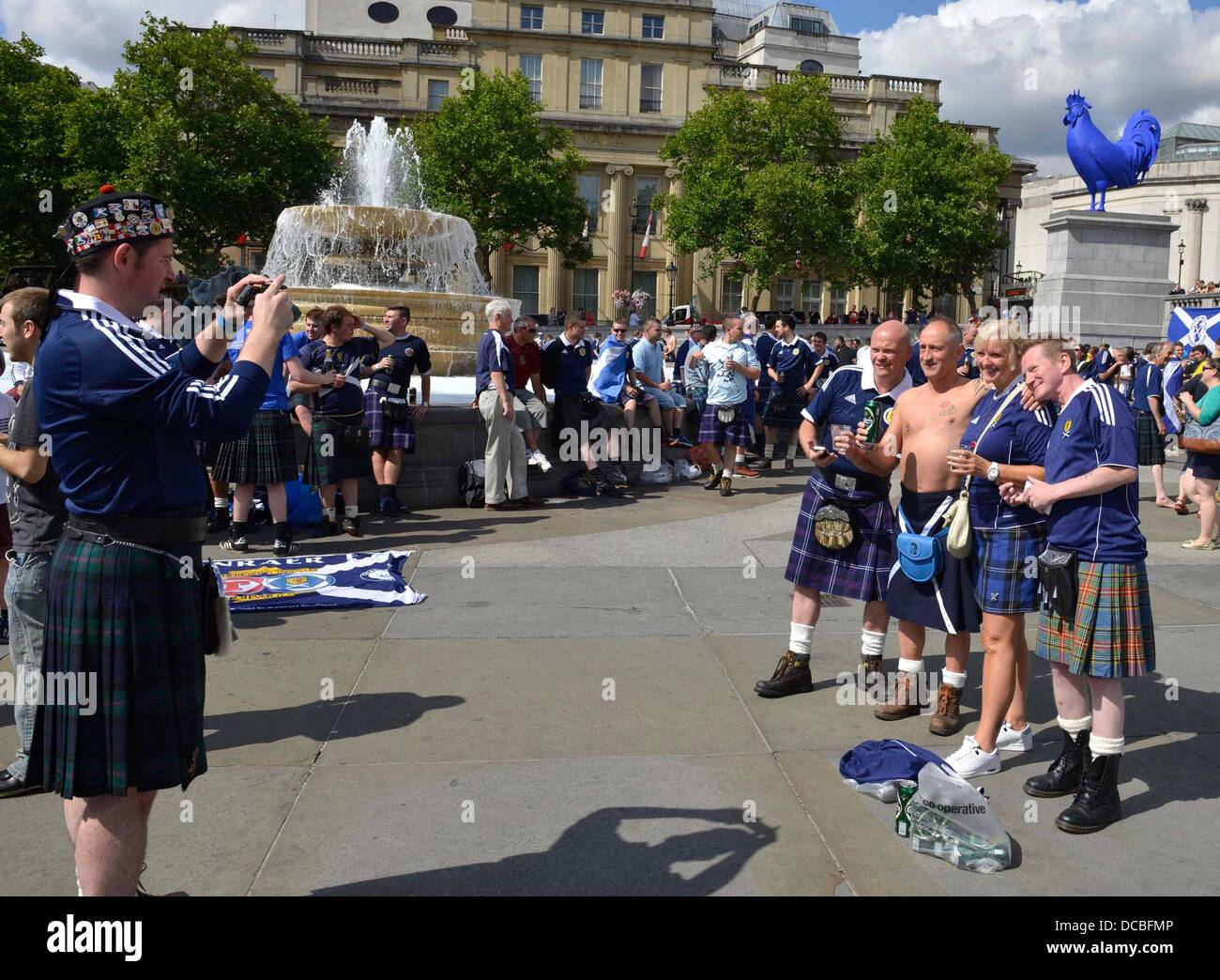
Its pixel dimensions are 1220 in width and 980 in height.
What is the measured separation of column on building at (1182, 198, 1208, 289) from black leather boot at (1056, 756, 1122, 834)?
79.9m

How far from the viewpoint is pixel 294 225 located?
56.3 feet

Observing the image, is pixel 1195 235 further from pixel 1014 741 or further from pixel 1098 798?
pixel 1098 798

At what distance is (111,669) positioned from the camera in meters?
2.82

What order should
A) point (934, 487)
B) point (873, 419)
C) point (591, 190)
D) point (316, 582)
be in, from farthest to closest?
point (591, 190), point (316, 582), point (873, 419), point (934, 487)

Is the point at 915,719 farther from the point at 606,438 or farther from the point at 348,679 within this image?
the point at 606,438

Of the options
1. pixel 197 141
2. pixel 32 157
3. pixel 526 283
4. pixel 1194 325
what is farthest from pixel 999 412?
pixel 526 283

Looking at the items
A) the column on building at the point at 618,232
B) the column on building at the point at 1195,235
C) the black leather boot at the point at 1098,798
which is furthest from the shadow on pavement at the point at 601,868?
the column on building at the point at 1195,235

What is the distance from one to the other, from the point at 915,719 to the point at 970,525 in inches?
44.7

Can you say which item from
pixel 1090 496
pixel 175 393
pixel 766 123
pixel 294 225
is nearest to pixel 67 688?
pixel 175 393

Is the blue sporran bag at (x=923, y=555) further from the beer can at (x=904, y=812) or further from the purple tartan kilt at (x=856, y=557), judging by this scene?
the beer can at (x=904, y=812)

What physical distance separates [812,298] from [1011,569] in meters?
62.8

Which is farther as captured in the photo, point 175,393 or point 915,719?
point 915,719

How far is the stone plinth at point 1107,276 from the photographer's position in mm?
21188

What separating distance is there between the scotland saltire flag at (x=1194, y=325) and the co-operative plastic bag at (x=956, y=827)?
14.0 meters
